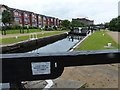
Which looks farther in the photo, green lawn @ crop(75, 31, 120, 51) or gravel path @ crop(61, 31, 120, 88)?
green lawn @ crop(75, 31, 120, 51)

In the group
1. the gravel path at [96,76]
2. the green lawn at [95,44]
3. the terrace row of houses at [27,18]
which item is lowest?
the gravel path at [96,76]

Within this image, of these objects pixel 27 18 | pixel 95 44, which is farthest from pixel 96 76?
pixel 27 18

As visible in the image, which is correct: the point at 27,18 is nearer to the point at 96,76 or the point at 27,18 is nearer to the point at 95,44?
the point at 95,44

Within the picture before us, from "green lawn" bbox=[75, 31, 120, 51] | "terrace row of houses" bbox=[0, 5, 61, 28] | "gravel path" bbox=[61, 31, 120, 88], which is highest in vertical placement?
"terrace row of houses" bbox=[0, 5, 61, 28]

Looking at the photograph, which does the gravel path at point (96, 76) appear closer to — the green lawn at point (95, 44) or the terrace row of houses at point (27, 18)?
the green lawn at point (95, 44)

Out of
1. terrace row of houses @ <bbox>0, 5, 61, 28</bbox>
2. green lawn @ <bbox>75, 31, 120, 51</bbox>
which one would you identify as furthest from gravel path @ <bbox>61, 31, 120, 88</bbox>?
terrace row of houses @ <bbox>0, 5, 61, 28</bbox>

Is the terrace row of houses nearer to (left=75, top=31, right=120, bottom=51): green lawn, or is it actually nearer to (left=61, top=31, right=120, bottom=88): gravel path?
(left=75, top=31, right=120, bottom=51): green lawn

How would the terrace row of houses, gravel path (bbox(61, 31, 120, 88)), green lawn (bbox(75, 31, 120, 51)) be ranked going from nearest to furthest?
gravel path (bbox(61, 31, 120, 88)) < green lawn (bbox(75, 31, 120, 51)) < the terrace row of houses

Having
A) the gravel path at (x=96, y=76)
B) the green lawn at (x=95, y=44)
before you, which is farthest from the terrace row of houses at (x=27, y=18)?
the gravel path at (x=96, y=76)

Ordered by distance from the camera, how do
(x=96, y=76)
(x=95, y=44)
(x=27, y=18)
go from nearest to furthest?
(x=96, y=76) → (x=95, y=44) → (x=27, y=18)

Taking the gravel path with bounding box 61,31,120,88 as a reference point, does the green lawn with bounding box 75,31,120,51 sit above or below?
above

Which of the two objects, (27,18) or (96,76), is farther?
(27,18)

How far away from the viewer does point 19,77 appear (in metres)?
2.20

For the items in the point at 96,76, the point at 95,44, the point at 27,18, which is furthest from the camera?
the point at 27,18
